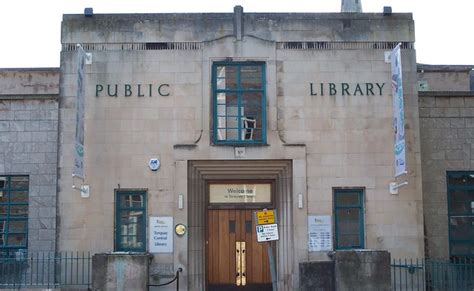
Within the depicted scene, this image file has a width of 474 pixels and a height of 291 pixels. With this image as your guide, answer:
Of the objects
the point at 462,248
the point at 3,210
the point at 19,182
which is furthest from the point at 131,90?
the point at 462,248

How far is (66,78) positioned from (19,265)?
16.1ft

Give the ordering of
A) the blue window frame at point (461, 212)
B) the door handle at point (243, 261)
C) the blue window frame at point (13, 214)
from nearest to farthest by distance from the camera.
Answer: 1. the door handle at point (243, 261)
2. the blue window frame at point (13, 214)
3. the blue window frame at point (461, 212)

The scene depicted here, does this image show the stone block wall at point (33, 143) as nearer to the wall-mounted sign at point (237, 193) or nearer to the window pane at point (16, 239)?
the window pane at point (16, 239)

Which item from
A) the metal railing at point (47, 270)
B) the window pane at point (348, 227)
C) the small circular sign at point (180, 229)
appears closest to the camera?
the metal railing at point (47, 270)

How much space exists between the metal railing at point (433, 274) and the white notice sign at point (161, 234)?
5.41 metres

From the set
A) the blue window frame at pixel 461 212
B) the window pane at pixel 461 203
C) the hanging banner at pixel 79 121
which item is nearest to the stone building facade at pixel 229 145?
the hanging banner at pixel 79 121

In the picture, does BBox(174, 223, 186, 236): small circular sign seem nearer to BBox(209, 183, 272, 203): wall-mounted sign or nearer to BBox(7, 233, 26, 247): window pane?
BBox(209, 183, 272, 203): wall-mounted sign

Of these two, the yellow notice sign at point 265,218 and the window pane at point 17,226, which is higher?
the yellow notice sign at point 265,218

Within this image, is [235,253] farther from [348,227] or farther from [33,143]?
[33,143]

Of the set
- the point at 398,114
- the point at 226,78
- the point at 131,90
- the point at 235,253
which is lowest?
the point at 235,253

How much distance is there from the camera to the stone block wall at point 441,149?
17312 mm

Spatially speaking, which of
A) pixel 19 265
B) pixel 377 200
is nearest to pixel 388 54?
pixel 377 200

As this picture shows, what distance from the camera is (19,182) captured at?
1734 centimetres

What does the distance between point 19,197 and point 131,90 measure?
4.27 metres
